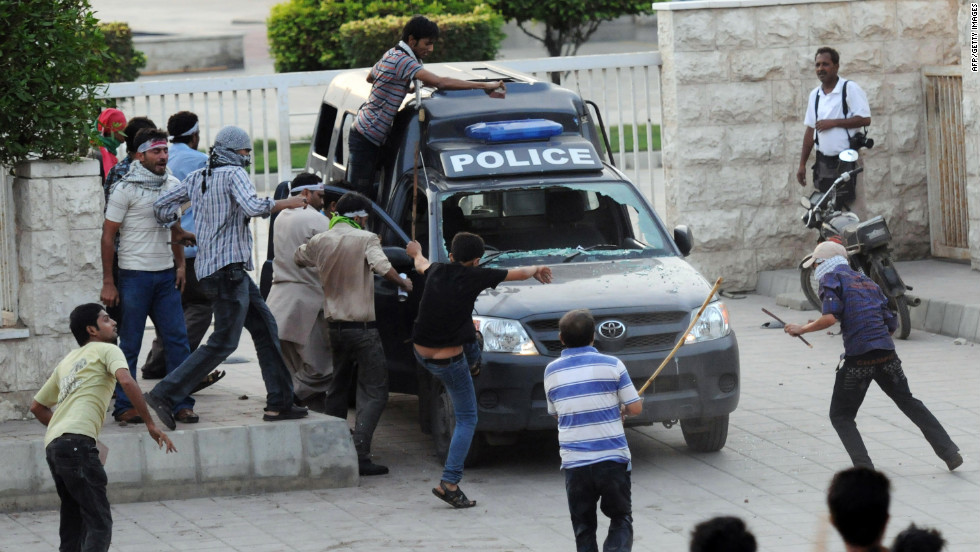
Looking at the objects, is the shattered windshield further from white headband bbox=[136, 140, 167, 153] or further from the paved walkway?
white headband bbox=[136, 140, 167, 153]

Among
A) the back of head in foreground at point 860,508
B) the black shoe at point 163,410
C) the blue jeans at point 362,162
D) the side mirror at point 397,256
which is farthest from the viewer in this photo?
the blue jeans at point 362,162

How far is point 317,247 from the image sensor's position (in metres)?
9.39

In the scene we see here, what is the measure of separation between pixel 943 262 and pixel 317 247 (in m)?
8.23

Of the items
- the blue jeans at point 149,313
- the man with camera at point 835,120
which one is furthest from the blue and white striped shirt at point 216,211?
the man with camera at point 835,120

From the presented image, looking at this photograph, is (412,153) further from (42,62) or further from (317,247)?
(42,62)

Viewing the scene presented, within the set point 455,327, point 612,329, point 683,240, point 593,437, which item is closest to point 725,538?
point 593,437

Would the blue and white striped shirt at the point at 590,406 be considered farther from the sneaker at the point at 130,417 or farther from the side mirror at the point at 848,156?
the side mirror at the point at 848,156

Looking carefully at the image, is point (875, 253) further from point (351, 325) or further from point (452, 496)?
point (452, 496)

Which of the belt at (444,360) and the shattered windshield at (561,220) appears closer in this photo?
the belt at (444,360)

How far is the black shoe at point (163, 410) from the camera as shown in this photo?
8.92 metres

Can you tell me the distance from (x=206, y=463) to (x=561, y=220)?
2.89 meters

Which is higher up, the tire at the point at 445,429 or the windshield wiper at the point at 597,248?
the windshield wiper at the point at 597,248

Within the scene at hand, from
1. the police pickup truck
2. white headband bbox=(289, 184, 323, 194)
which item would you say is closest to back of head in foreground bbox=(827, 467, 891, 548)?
the police pickup truck

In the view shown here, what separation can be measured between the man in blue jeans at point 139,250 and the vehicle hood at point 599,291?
6.21 ft
